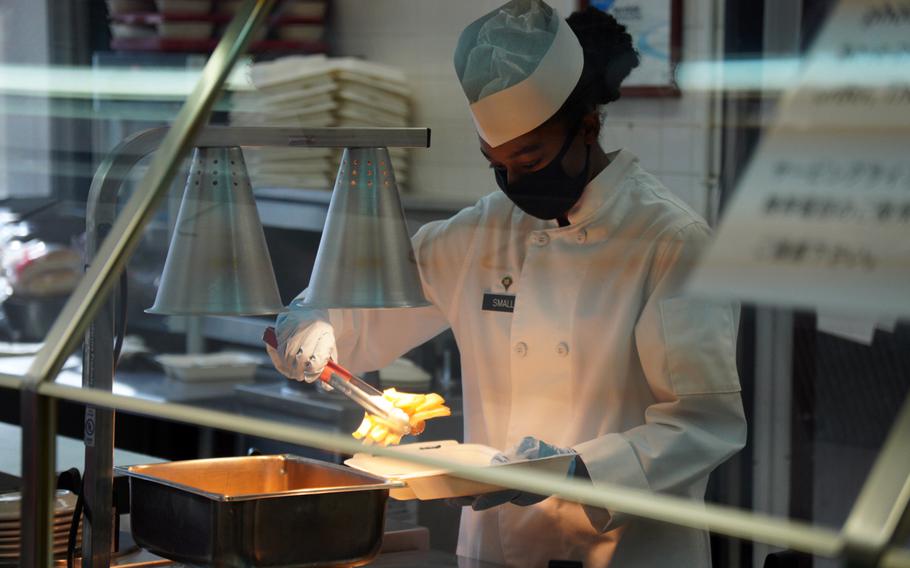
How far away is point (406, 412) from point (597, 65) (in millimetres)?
490

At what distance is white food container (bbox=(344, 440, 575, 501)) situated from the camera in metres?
1.14

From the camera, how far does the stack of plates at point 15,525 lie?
1.47 metres

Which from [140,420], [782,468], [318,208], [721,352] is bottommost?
[140,420]

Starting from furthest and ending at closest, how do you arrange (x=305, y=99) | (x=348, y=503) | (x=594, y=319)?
1. (x=305, y=99)
2. (x=594, y=319)
3. (x=348, y=503)

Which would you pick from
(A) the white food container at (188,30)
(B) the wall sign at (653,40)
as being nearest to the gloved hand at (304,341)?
(B) the wall sign at (653,40)

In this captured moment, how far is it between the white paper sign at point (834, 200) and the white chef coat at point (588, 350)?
24 centimetres

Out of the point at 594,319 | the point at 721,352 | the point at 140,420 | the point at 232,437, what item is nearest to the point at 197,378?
the point at 232,437

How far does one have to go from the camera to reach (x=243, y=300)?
1.32 metres

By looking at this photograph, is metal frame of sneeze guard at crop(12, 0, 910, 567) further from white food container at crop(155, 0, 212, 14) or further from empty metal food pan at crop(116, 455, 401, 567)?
white food container at crop(155, 0, 212, 14)

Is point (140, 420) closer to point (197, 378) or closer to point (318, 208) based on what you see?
point (197, 378)

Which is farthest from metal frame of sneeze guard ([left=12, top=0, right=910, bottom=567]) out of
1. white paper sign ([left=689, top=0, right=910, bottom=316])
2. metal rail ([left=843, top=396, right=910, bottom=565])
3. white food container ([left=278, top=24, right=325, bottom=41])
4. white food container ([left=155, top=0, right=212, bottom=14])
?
white food container ([left=155, top=0, right=212, bottom=14])

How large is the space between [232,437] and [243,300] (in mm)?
2143

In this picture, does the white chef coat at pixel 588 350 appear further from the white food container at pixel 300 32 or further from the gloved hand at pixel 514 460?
the white food container at pixel 300 32

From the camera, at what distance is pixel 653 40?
1500 millimetres
